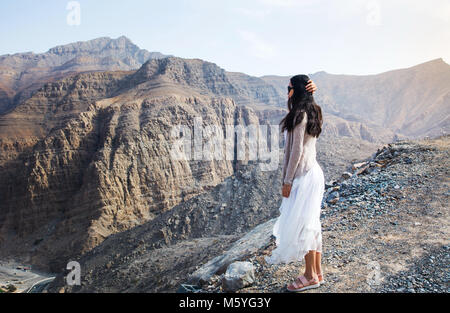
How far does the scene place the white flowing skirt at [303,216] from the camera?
10.6 ft

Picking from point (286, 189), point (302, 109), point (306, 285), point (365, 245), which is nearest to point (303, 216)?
point (286, 189)

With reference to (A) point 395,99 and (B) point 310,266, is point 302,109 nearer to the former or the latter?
(B) point 310,266

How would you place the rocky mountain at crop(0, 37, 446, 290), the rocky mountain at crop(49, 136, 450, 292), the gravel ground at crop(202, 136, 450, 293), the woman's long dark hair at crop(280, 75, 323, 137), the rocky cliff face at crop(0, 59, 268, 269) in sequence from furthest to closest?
the rocky cliff face at crop(0, 59, 268, 269)
the rocky mountain at crop(0, 37, 446, 290)
the rocky mountain at crop(49, 136, 450, 292)
the gravel ground at crop(202, 136, 450, 293)
the woman's long dark hair at crop(280, 75, 323, 137)

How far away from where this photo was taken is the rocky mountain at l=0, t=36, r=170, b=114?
91312mm

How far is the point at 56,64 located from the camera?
144875 millimetres

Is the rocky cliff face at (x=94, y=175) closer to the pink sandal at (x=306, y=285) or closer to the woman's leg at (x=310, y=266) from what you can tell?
the pink sandal at (x=306, y=285)

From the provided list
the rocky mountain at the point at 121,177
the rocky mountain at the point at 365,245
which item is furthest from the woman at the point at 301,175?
the rocky mountain at the point at 121,177

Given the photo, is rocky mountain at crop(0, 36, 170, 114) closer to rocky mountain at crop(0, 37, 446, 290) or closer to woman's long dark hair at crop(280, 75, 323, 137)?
rocky mountain at crop(0, 37, 446, 290)

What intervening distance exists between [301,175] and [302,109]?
0.76 metres

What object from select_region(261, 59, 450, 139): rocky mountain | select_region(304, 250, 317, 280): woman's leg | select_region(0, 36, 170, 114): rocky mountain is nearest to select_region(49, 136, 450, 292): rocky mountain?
select_region(304, 250, 317, 280): woman's leg

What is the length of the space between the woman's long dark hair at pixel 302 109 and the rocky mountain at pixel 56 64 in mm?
103371

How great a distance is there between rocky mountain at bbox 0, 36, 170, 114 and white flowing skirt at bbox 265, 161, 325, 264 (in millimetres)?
103485
